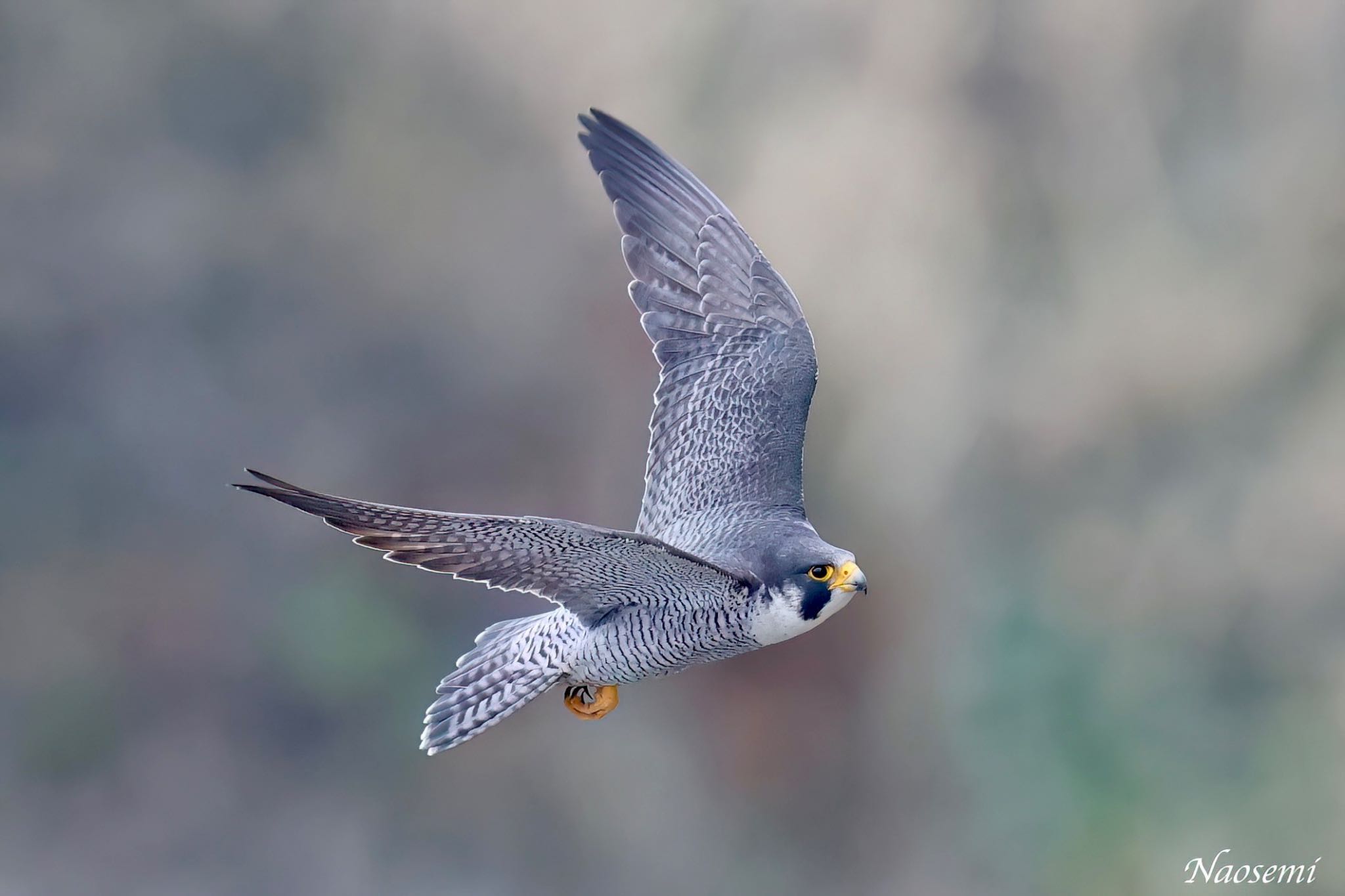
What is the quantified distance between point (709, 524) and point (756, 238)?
456 centimetres

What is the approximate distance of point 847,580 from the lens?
10.2 feet

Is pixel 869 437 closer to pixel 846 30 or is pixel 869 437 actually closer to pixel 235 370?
pixel 846 30

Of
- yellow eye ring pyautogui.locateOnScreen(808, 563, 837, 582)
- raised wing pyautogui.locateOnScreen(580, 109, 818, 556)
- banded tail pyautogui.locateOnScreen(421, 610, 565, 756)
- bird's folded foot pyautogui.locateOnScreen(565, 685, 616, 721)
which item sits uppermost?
raised wing pyautogui.locateOnScreen(580, 109, 818, 556)

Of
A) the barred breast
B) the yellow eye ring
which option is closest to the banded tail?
the barred breast

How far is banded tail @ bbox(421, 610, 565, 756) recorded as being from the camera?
342cm

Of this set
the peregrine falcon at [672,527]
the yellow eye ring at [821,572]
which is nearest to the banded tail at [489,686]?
the peregrine falcon at [672,527]

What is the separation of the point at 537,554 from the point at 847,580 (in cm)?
77

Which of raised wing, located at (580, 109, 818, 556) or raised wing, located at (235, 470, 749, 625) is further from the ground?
raised wing, located at (580, 109, 818, 556)

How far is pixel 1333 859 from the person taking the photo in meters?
8.31

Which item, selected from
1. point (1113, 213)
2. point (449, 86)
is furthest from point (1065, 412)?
point (449, 86)

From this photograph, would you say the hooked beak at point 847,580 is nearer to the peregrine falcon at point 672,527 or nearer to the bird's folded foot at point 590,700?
the peregrine falcon at point 672,527

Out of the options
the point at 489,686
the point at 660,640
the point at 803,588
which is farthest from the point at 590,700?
the point at 803,588

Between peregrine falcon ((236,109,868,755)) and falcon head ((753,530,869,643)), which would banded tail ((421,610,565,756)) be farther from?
falcon head ((753,530,869,643))

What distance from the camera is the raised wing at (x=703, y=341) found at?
149 inches
